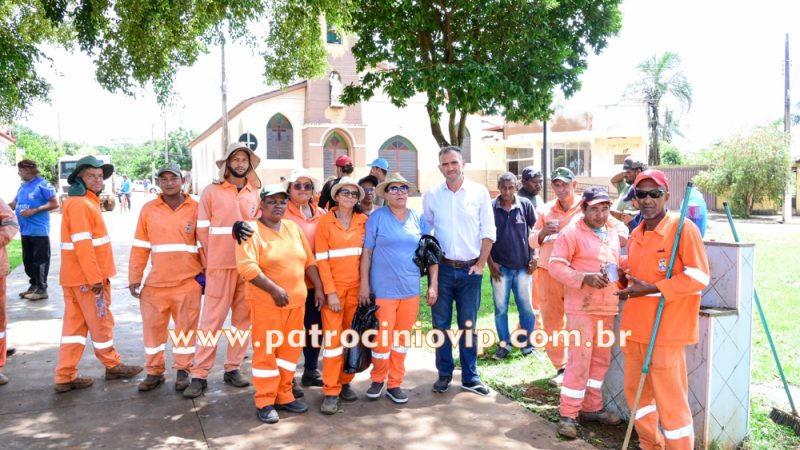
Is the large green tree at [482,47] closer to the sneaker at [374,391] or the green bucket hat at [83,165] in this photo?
the green bucket hat at [83,165]

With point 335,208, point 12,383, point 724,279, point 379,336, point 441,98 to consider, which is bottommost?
point 12,383

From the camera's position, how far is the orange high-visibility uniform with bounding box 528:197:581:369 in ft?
19.0

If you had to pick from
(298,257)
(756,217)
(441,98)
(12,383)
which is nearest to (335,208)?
(298,257)

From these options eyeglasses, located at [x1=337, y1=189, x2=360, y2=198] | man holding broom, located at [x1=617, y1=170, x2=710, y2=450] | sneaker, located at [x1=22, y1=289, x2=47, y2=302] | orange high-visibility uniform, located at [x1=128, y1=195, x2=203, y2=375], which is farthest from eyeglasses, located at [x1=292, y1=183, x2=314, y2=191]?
sneaker, located at [x1=22, y1=289, x2=47, y2=302]

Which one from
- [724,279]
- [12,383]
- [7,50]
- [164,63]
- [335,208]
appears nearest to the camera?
[724,279]

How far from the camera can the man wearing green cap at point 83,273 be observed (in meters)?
5.48

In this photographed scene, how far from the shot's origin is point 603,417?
4.86 meters

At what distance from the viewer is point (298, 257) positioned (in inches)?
198

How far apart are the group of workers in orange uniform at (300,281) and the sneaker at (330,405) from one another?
14 millimetres

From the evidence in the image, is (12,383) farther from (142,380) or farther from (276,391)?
(276,391)

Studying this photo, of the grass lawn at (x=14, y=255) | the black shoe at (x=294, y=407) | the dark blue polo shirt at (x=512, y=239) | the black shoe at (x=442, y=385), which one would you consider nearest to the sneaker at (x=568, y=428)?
the black shoe at (x=442, y=385)

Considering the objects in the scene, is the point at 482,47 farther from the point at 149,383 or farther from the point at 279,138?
the point at 279,138

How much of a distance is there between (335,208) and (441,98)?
5051 mm

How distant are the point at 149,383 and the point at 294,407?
4.73 ft
